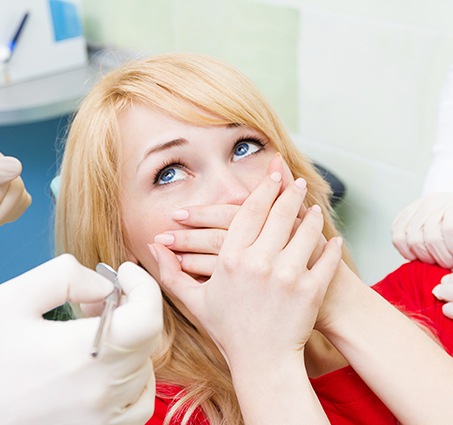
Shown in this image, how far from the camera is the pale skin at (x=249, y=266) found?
968 mm

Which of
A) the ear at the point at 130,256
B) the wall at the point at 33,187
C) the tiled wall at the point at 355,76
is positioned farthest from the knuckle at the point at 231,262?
the wall at the point at 33,187

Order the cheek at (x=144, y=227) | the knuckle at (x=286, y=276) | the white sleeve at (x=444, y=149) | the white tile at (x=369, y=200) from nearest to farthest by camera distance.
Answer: the knuckle at (x=286, y=276), the cheek at (x=144, y=227), the white sleeve at (x=444, y=149), the white tile at (x=369, y=200)

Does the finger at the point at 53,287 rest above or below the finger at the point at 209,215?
above

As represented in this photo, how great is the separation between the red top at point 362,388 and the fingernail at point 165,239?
260 mm

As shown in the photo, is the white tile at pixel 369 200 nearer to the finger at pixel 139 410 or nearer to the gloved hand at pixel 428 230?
the gloved hand at pixel 428 230

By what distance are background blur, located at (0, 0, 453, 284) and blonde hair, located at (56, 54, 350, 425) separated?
68 cm

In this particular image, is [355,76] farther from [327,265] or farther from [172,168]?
[327,265]

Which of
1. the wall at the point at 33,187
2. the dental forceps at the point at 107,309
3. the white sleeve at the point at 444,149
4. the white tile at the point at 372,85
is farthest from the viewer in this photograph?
the wall at the point at 33,187

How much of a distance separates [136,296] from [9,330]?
0.15 metres

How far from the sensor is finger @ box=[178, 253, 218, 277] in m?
1.10

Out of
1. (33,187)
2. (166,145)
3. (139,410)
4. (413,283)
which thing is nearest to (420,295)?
(413,283)

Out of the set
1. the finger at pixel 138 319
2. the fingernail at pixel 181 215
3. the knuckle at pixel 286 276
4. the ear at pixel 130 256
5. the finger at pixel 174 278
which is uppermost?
the finger at pixel 138 319

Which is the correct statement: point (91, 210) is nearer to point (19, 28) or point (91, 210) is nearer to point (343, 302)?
point (343, 302)

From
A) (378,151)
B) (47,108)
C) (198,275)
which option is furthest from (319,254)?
(47,108)
